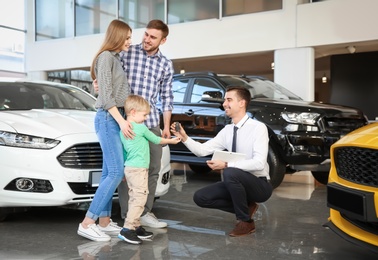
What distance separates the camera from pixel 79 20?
15.3 m

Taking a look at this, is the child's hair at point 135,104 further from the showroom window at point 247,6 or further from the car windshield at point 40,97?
the showroom window at point 247,6

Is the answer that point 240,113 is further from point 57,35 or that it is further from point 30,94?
point 57,35

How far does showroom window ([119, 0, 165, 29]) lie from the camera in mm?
13477

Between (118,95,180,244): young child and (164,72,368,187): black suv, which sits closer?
(118,95,180,244): young child

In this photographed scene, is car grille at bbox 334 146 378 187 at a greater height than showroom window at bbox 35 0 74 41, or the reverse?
showroom window at bbox 35 0 74 41

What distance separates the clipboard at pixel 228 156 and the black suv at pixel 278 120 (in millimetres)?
1932

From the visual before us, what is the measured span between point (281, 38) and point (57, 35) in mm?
8606

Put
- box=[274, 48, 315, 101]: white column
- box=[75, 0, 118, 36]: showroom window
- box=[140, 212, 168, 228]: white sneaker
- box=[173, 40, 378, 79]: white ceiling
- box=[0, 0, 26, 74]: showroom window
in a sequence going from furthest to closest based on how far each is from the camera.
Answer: box=[0, 0, 26, 74]: showroom window, box=[75, 0, 118, 36]: showroom window, box=[173, 40, 378, 79]: white ceiling, box=[274, 48, 315, 101]: white column, box=[140, 212, 168, 228]: white sneaker

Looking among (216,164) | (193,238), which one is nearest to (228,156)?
(216,164)

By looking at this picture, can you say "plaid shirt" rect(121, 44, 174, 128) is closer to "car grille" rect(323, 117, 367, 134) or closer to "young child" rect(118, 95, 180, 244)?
"young child" rect(118, 95, 180, 244)

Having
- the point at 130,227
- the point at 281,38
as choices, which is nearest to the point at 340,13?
the point at 281,38

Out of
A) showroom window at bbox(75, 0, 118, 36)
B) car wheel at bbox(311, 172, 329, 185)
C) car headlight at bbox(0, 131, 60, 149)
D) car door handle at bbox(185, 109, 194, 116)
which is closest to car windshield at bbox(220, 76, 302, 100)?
car door handle at bbox(185, 109, 194, 116)

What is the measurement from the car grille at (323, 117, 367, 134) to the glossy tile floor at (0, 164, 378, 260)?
0.96 meters

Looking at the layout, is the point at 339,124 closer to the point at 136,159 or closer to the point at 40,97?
the point at 136,159
